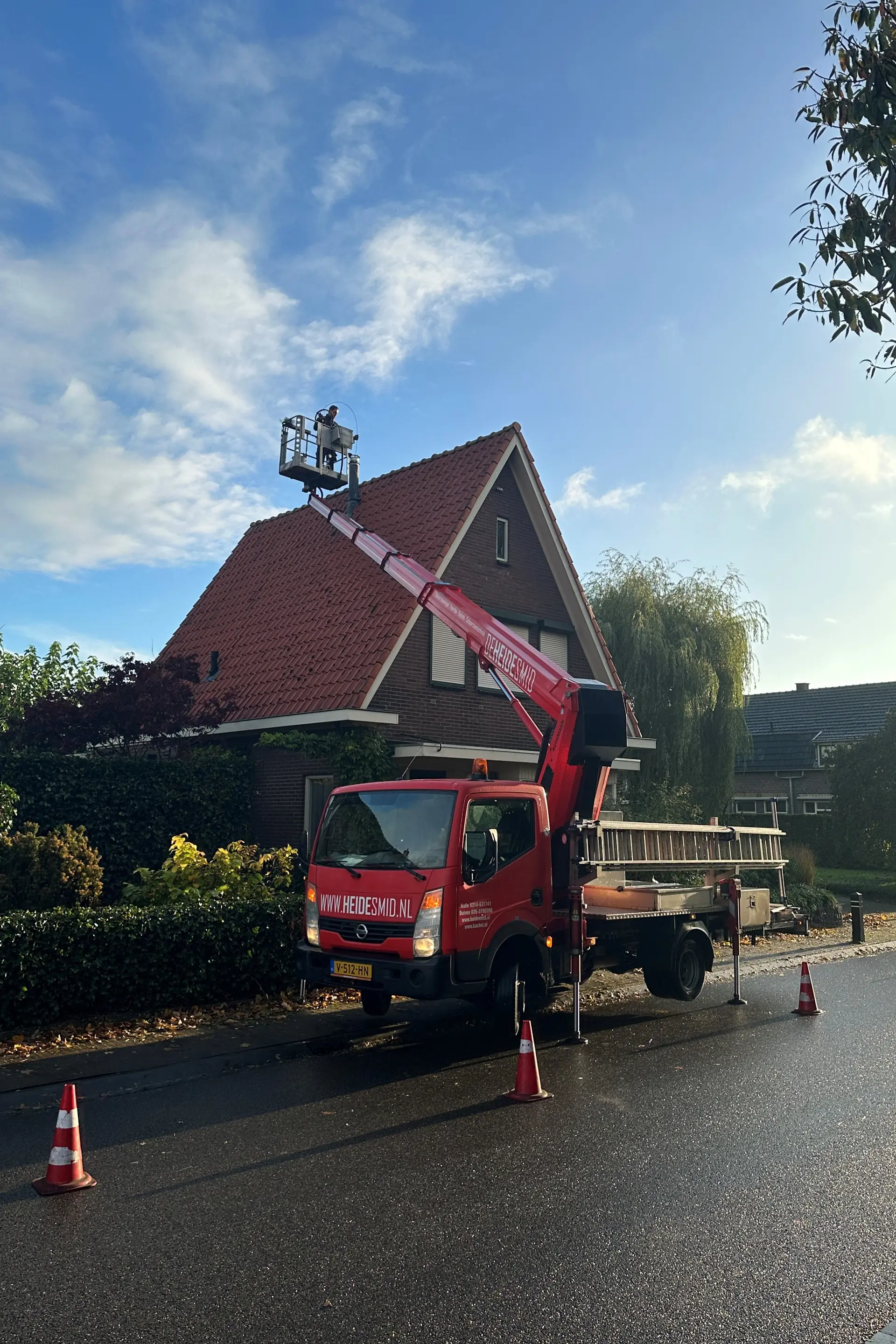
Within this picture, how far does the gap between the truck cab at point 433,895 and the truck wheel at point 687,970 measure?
77.7 inches

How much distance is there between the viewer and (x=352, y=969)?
351 inches

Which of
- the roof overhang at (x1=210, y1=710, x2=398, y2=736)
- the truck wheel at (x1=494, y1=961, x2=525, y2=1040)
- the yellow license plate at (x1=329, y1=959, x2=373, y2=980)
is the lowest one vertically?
the truck wheel at (x1=494, y1=961, x2=525, y2=1040)

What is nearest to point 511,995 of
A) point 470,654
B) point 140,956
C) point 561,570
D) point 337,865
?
point 337,865

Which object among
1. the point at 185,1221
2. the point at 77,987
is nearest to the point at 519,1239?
the point at 185,1221

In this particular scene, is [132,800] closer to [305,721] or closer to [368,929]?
[305,721]

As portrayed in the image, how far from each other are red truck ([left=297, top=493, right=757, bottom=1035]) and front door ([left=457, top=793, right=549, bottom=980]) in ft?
0.04

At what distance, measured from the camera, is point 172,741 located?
17609 millimetres

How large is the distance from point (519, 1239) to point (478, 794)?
15.6ft

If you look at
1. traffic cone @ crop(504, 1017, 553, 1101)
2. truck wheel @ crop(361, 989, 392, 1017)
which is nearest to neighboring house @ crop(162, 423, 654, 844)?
truck wheel @ crop(361, 989, 392, 1017)

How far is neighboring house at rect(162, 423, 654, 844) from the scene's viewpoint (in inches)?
687

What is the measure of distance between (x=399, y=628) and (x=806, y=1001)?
30.1 ft

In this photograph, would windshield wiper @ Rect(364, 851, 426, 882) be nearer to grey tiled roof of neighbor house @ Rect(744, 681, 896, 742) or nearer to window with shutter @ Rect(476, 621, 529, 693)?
window with shutter @ Rect(476, 621, 529, 693)

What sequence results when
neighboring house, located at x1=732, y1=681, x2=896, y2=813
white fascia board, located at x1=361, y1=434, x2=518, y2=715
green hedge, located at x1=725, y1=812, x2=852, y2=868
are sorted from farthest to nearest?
1. neighboring house, located at x1=732, y1=681, x2=896, y2=813
2. green hedge, located at x1=725, y1=812, x2=852, y2=868
3. white fascia board, located at x1=361, y1=434, x2=518, y2=715

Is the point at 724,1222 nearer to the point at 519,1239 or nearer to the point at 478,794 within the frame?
the point at 519,1239
